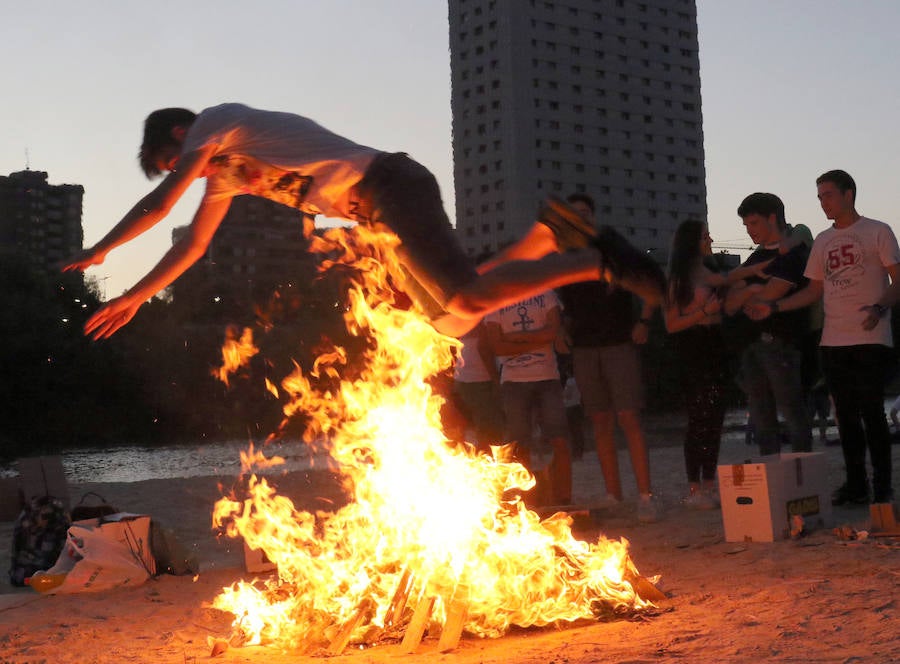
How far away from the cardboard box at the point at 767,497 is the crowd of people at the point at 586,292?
61cm

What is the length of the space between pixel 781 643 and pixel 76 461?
16.1m

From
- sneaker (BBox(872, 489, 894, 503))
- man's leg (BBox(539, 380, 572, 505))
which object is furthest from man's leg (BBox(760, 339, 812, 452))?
man's leg (BBox(539, 380, 572, 505))

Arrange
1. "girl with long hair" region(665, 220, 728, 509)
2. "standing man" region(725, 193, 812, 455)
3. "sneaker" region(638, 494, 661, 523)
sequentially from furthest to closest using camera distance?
1. "girl with long hair" region(665, 220, 728, 509)
2. "standing man" region(725, 193, 812, 455)
3. "sneaker" region(638, 494, 661, 523)

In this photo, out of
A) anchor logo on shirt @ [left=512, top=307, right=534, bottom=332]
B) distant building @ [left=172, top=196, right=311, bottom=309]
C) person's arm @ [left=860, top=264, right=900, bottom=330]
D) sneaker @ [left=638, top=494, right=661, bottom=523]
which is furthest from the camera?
distant building @ [left=172, top=196, right=311, bottom=309]

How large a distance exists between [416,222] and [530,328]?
2.99 metres

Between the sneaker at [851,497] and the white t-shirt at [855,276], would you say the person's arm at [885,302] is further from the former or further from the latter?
the sneaker at [851,497]

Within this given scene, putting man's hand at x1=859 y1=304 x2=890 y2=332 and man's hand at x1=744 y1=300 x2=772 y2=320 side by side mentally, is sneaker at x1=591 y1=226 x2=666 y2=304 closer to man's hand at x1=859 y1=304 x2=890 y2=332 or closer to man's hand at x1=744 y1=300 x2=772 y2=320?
man's hand at x1=859 y1=304 x2=890 y2=332

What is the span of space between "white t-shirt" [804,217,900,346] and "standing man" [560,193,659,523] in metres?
1.16

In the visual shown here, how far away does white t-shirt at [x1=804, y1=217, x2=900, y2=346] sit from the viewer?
600cm

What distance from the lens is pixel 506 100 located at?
11188cm

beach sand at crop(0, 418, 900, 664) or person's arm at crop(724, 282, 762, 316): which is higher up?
person's arm at crop(724, 282, 762, 316)

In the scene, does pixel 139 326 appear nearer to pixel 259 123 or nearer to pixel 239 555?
pixel 239 555

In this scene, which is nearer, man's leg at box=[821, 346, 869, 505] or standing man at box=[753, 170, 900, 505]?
standing man at box=[753, 170, 900, 505]

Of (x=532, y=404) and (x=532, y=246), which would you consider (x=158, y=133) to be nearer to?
(x=532, y=246)
